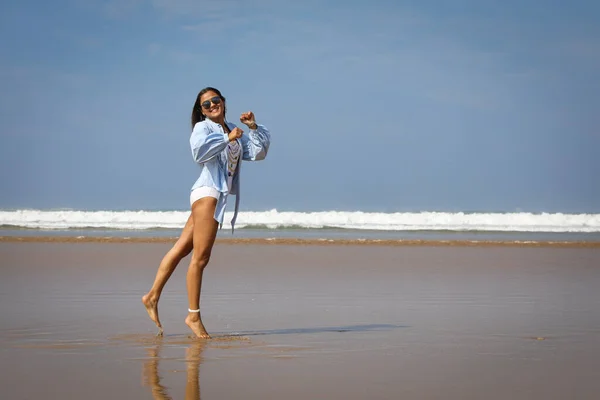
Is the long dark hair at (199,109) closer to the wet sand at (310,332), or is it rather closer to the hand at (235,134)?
the hand at (235,134)

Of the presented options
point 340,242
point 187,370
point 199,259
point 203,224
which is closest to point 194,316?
point 199,259

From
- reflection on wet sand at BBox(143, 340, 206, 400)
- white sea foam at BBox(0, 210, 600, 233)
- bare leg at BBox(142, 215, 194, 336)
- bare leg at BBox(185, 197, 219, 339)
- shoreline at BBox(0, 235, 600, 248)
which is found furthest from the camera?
white sea foam at BBox(0, 210, 600, 233)

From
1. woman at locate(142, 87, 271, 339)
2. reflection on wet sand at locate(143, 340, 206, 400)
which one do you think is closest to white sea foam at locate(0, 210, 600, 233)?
woman at locate(142, 87, 271, 339)

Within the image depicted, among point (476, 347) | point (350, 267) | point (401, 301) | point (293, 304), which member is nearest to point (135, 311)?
point (293, 304)

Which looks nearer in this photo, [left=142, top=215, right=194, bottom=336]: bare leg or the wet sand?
the wet sand

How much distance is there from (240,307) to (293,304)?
0.49 m

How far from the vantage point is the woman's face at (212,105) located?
18.9ft

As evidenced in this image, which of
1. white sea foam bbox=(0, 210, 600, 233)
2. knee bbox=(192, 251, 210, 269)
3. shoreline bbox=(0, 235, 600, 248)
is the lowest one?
knee bbox=(192, 251, 210, 269)

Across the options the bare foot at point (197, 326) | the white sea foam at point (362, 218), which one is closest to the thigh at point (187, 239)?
the bare foot at point (197, 326)

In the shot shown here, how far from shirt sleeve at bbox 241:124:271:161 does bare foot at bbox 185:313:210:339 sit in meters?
1.22

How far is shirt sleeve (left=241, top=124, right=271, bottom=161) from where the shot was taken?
19.3 ft

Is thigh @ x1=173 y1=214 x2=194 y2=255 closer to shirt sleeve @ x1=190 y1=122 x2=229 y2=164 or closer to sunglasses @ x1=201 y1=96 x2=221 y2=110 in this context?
shirt sleeve @ x1=190 y1=122 x2=229 y2=164

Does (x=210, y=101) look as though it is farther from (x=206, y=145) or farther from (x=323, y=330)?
(x=323, y=330)

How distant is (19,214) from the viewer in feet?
105
